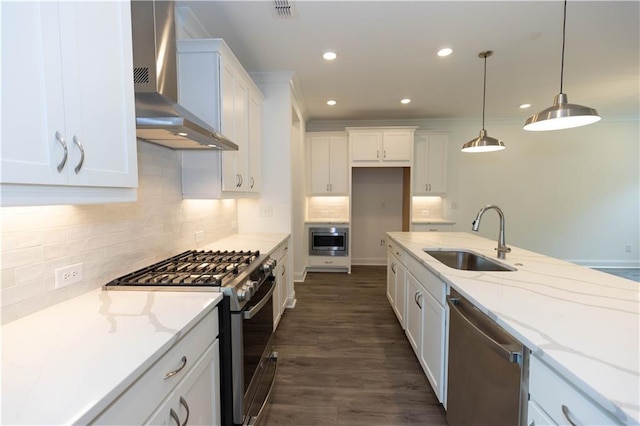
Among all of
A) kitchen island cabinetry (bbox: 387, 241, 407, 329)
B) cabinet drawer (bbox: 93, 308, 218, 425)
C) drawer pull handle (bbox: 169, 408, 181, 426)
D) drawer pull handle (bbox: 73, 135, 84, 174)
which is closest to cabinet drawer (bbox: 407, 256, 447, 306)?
kitchen island cabinetry (bbox: 387, 241, 407, 329)

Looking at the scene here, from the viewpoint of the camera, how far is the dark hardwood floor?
1.79 m

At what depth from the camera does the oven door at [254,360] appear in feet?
4.61

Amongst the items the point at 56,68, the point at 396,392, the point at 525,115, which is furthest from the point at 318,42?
the point at 525,115

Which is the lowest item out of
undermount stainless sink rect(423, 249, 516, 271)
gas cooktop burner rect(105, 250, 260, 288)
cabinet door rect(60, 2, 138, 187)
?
undermount stainless sink rect(423, 249, 516, 271)

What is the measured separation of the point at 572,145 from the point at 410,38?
4730 millimetres

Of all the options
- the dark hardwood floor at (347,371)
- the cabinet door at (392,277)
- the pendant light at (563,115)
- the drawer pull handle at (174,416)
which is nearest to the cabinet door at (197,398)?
the drawer pull handle at (174,416)

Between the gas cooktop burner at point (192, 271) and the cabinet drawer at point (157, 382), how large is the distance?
259 mm

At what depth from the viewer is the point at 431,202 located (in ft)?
17.7

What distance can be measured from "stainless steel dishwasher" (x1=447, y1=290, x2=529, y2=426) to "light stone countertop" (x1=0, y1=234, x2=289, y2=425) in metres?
1.20

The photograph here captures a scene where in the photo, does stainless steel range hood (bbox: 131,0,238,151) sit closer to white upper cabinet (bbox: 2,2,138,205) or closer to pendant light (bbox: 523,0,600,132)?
white upper cabinet (bbox: 2,2,138,205)

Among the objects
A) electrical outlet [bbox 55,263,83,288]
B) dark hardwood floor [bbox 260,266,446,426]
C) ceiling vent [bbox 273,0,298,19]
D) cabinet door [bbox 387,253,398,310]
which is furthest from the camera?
cabinet door [bbox 387,253,398,310]

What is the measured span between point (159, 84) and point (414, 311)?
2.43m

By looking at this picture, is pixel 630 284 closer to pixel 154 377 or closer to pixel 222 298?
pixel 222 298

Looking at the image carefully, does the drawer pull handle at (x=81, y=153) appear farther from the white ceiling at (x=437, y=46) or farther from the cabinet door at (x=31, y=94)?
the white ceiling at (x=437, y=46)
